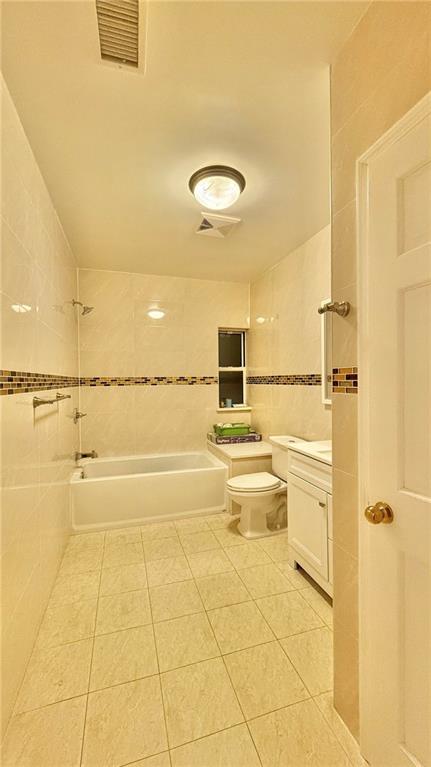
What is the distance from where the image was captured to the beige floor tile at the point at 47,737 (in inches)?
41.2

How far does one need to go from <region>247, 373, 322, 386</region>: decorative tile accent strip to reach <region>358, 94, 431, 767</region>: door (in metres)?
1.67

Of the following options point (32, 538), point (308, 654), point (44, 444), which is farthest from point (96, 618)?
point (308, 654)

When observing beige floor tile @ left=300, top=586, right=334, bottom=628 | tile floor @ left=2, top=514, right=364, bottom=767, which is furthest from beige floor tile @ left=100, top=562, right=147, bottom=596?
beige floor tile @ left=300, top=586, right=334, bottom=628

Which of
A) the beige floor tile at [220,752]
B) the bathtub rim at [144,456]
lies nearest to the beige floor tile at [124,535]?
the bathtub rim at [144,456]

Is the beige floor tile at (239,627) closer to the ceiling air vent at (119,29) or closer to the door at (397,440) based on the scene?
the door at (397,440)

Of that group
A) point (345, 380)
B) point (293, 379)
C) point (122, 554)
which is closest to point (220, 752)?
point (345, 380)

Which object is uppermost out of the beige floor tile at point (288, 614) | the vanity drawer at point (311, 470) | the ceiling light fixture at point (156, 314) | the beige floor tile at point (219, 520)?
the ceiling light fixture at point (156, 314)

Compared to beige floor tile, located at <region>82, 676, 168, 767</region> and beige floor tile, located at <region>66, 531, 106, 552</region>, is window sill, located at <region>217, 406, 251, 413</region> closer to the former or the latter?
beige floor tile, located at <region>66, 531, 106, 552</region>

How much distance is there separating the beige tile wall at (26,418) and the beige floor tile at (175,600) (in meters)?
0.61

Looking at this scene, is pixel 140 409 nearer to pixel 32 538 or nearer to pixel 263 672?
pixel 32 538

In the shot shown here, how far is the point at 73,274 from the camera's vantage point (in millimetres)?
3074

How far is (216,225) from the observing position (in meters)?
2.31

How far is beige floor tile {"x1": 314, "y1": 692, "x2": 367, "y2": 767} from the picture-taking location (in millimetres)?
1033

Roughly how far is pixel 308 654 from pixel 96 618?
1100 mm
